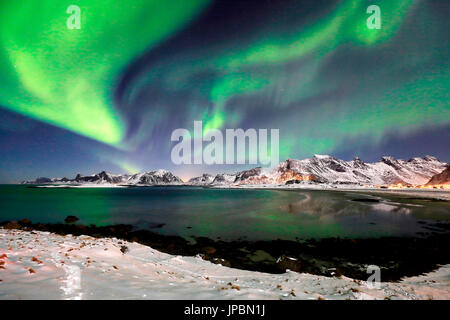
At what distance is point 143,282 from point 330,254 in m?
17.2

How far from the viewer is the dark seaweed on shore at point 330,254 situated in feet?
48.9

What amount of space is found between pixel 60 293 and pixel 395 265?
2189 centimetres

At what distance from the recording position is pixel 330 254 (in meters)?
18.2

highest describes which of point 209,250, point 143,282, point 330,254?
point 143,282

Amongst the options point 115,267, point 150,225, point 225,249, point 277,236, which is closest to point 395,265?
point 277,236

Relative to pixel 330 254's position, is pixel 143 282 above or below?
above

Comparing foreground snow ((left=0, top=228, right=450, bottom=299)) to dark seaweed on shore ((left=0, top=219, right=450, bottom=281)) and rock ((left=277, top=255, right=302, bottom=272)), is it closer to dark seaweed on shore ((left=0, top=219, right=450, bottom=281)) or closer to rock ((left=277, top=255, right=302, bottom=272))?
rock ((left=277, top=255, right=302, bottom=272))

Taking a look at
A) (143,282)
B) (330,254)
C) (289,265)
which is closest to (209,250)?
(289,265)

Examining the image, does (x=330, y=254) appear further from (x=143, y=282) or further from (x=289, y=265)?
(x=143, y=282)

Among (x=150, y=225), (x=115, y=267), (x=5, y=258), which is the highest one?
(x=5, y=258)

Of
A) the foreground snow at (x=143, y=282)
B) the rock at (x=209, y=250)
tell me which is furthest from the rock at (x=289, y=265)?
the rock at (x=209, y=250)
